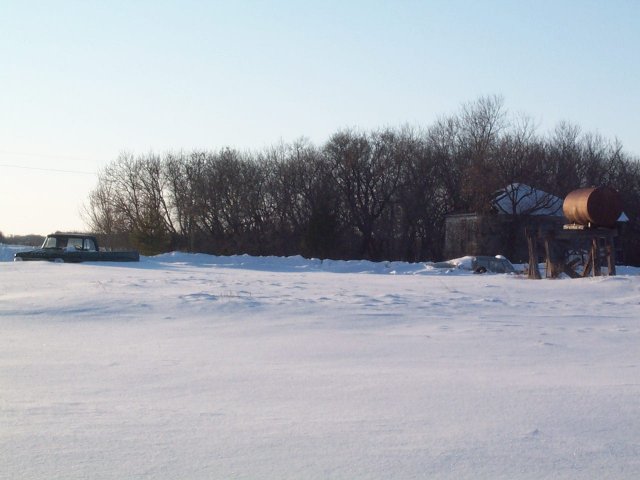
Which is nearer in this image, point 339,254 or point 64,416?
point 64,416

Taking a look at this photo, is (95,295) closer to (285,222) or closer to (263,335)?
(263,335)

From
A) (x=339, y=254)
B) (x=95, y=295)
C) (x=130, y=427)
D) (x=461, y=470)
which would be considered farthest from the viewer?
(x=339, y=254)

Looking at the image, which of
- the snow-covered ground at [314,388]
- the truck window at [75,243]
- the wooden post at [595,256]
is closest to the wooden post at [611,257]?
the wooden post at [595,256]

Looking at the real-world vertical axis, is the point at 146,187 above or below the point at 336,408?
above

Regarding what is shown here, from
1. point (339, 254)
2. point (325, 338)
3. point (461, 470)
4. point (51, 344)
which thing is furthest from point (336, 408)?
point (339, 254)

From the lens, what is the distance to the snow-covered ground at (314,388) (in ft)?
17.1

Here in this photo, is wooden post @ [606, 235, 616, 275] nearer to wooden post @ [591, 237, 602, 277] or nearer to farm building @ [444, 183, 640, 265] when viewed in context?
wooden post @ [591, 237, 602, 277]

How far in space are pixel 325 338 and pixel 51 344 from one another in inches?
140

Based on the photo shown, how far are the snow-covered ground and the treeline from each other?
1780 inches

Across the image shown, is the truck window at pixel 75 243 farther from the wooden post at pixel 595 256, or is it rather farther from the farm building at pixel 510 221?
the farm building at pixel 510 221

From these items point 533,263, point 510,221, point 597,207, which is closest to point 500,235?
point 510,221

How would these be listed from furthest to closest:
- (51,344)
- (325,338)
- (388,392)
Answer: (325,338)
(51,344)
(388,392)

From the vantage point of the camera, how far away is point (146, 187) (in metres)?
65.0

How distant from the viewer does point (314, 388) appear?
729cm
